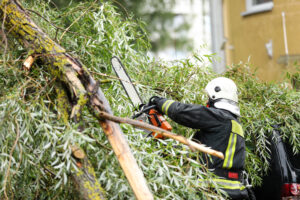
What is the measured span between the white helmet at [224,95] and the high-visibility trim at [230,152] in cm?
26

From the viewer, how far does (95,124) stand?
2.93 m

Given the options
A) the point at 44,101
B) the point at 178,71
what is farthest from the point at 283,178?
the point at 44,101

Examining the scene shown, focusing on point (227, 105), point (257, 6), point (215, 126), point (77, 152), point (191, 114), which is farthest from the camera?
point (257, 6)

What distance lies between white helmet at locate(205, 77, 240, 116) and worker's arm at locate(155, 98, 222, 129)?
0.66 feet

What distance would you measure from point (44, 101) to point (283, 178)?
9.59 feet

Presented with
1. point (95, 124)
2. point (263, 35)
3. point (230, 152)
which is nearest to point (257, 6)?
point (263, 35)

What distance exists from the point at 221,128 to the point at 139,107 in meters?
0.77

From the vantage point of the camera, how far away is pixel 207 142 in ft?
11.2

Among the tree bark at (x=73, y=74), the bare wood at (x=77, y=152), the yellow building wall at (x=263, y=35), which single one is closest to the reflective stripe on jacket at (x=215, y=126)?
the tree bark at (x=73, y=74)

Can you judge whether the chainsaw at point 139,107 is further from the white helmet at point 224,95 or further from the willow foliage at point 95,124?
the white helmet at point 224,95

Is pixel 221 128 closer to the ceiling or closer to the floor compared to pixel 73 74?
closer to the floor

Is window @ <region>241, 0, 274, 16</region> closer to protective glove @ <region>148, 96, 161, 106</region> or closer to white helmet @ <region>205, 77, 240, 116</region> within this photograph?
white helmet @ <region>205, 77, 240, 116</region>

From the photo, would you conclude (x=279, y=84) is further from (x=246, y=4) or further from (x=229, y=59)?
(x=229, y=59)

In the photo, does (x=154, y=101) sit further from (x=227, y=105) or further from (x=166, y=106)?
(x=227, y=105)
